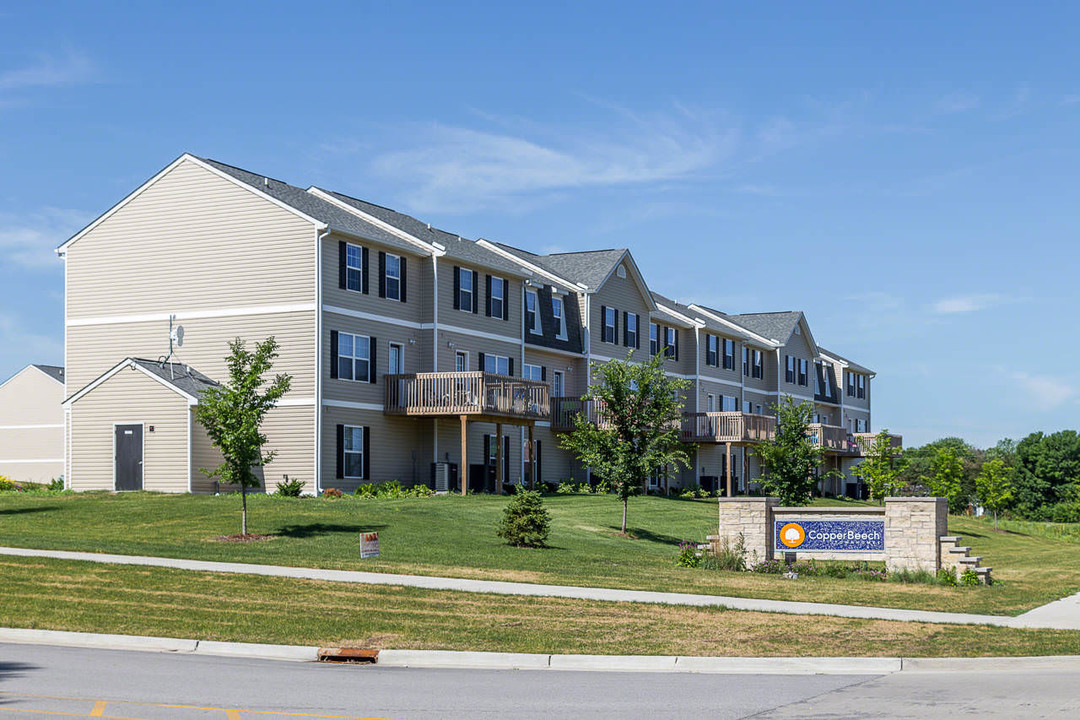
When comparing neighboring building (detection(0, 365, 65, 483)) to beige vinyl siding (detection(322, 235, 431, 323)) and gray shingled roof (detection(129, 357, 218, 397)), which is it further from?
beige vinyl siding (detection(322, 235, 431, 323))

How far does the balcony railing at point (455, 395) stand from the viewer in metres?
39.0

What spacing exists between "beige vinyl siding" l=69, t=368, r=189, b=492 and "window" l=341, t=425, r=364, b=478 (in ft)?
15.9

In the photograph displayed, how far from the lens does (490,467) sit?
44.7 metres

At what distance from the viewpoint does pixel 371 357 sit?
3991cm

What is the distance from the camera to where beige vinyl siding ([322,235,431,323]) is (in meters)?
38.1

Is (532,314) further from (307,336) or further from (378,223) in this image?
(307,336)

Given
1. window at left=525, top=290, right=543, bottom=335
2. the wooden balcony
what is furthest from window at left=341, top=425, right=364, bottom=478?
the wooden balcony

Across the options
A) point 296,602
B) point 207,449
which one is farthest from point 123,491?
point 296,602

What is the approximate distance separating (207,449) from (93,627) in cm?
2235

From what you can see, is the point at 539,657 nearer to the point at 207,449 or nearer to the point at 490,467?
the point at 207,449

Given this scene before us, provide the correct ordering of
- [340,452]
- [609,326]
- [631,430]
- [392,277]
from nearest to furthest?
[631,430]
[340,452]
[392,277]
[609,326]

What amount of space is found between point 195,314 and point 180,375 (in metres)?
2.47

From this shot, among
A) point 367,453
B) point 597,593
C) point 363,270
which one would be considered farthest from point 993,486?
point 597,593

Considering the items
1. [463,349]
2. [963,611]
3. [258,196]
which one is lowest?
[963,611]
